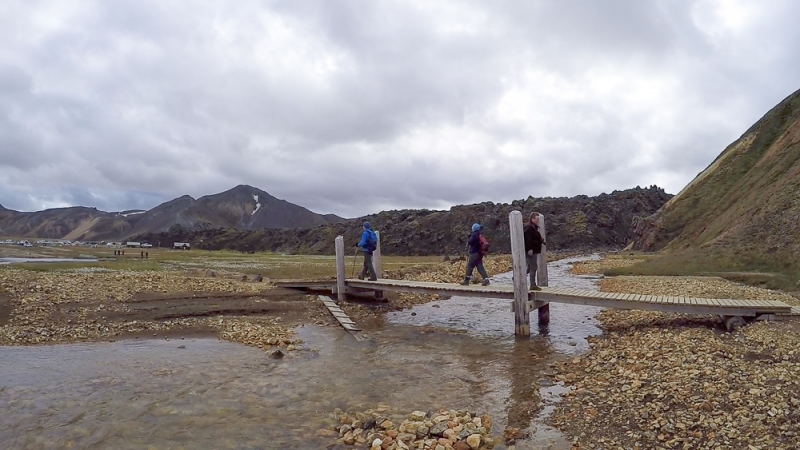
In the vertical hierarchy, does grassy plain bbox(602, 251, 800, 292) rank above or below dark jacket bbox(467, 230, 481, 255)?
below

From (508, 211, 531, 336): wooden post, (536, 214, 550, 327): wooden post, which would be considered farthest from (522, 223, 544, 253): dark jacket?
(508, 211, 531, 336): wooden post

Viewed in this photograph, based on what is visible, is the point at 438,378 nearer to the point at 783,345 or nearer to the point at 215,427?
the point at 215,427

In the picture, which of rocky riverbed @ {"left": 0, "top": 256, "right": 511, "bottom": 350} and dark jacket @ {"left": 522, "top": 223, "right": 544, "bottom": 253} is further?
dark jacket @ {"left": 522, "top": 223, "right": 544, "bottom": 253}

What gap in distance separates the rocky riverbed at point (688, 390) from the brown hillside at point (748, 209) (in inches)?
631

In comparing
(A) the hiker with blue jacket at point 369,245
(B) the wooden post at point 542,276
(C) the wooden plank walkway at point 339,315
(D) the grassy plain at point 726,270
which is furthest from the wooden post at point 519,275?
(D) the grassy plain at point 726,270

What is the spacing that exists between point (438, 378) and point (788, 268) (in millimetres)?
20913

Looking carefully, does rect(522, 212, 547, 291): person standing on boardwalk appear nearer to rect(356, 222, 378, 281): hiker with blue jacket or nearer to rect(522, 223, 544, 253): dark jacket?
rect(522, 223, 544, 253): dark jacket

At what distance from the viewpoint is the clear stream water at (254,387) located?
8156 mm

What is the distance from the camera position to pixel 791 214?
26859 millimetres

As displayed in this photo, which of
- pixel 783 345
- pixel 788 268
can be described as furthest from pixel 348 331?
pixel 788 268

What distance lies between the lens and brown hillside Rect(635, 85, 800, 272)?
2672 cm

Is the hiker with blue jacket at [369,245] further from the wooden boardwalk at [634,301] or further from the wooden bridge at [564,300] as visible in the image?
the wooden boardwalk at [634,301]

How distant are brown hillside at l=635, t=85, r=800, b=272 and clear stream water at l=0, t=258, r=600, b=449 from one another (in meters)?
17.1

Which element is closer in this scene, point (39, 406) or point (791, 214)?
point (39, 406)
